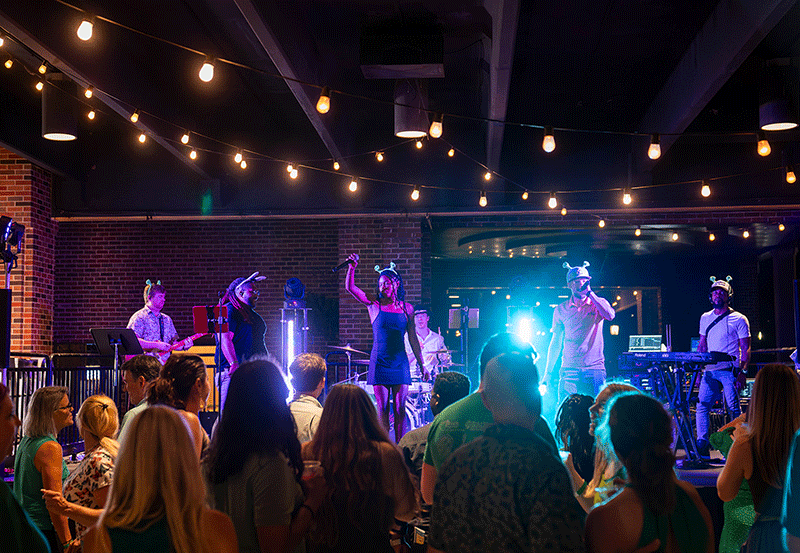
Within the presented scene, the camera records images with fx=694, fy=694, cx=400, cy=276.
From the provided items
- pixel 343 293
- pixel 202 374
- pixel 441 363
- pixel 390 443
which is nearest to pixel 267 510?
pixel 390 443

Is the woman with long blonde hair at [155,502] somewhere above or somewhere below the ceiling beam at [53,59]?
below

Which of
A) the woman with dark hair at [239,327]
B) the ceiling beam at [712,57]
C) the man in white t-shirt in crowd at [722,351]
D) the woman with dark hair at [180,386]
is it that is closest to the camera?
the woman with dark hair at [180,386]

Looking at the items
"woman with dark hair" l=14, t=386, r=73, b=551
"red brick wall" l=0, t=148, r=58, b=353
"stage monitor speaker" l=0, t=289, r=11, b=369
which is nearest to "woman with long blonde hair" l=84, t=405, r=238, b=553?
Result: "woman with dark hair" l=14, t=386, r=73, b=551

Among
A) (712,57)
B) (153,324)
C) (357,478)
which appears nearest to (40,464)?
(357,478)

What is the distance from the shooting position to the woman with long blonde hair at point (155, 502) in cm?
180

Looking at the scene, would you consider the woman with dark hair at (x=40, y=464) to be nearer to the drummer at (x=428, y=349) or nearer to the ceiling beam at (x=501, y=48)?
the ceiling beam at (x=501, y=48)

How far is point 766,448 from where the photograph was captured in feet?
8.68

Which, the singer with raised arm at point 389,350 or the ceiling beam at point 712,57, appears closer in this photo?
the ceiling beam at point 712,57

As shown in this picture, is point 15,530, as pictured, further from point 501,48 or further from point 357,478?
point 501,48

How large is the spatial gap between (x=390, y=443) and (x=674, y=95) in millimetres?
6705

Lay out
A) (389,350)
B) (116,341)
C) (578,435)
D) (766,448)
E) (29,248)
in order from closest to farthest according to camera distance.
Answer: (766,448) < (578,435) < (389,350) < (116,341) < (29,248)

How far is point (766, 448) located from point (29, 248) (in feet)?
33.4

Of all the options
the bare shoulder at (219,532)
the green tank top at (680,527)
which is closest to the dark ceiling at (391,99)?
the bare shoulder at (219,532)

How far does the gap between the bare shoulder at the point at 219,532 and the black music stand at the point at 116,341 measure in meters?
5.97
